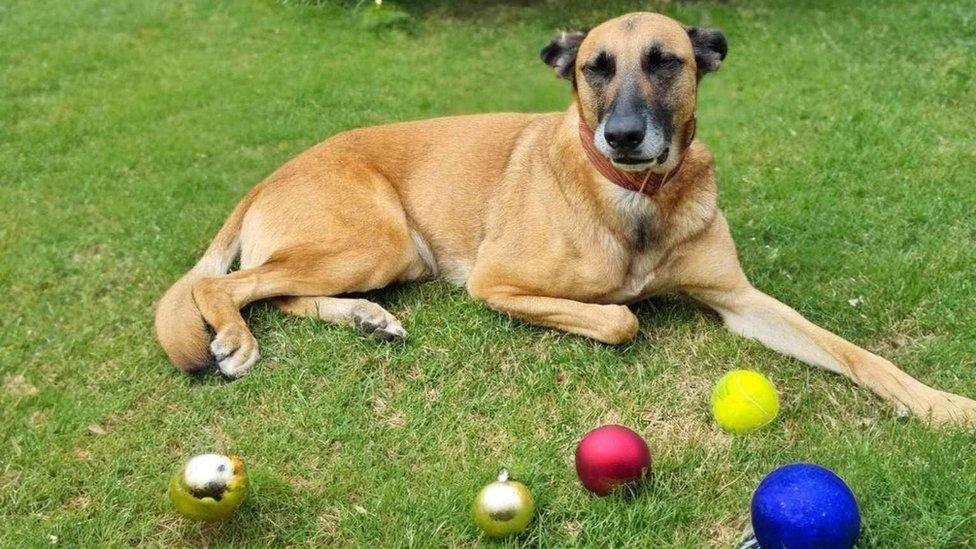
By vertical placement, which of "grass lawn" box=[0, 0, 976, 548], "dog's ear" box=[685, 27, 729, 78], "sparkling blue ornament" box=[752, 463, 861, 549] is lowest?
"grass lawn" box=[0, 0, 976, 548]

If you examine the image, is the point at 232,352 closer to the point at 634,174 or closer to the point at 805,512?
the point at 634,174

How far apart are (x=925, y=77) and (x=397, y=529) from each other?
20.9ft

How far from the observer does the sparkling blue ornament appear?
2.45m

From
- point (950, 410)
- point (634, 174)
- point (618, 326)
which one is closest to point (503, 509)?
point (618, 326)

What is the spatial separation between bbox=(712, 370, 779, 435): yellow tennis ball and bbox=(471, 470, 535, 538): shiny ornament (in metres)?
0.98

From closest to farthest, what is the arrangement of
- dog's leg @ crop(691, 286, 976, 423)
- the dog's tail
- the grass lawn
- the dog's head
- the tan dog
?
the grass lawn → dog's leg @ crop(691, 286, 976, 423) → the dog's head → the tan dog → the dog's tail

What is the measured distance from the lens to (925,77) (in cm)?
717

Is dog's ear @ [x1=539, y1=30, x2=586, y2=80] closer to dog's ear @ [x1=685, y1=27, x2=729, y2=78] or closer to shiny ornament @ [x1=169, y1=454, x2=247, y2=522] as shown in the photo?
dog's ear @ [x1=685, y1=27, x2=729, y2=78]

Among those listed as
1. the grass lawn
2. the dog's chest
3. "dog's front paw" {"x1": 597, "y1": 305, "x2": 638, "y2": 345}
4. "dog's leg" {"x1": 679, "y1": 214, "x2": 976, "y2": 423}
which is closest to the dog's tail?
the grass lawn

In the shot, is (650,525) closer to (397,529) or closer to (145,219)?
(397,529)

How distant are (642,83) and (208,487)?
2.39m

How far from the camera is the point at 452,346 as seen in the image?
4.15 metres

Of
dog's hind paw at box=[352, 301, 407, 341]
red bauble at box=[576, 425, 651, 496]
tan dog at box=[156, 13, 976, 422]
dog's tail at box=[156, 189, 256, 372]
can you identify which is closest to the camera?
red bauble at box=[576, 425, 651, 496]

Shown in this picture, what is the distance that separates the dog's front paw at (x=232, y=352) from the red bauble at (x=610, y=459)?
6.00 ft
